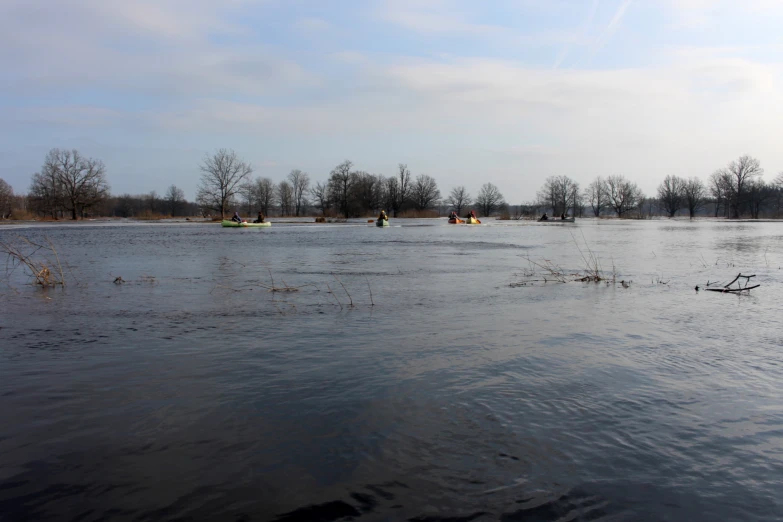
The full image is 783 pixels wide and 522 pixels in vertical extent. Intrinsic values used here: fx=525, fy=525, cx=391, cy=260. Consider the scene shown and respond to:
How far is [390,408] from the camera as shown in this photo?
5590mm

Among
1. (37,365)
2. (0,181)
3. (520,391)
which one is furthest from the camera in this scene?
(0,181)

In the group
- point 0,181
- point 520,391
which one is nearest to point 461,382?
point 520,391

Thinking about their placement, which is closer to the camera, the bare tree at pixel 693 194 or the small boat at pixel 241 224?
the small boat at pixel 241 224

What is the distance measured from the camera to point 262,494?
13.0 ft

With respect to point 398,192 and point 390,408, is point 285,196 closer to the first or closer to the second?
point 398,192

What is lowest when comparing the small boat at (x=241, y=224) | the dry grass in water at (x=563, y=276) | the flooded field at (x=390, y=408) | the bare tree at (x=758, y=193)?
the flooded field at (x=390, y=408)

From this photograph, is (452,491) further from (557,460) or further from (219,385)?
(219,385)

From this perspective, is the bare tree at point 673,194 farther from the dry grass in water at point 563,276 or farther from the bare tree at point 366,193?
the dry grass in water at point 563,276

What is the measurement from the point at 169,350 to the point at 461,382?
4.32 metres

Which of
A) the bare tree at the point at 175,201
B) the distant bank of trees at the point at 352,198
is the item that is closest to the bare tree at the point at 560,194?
the distant bank of trees at the point at 352,198

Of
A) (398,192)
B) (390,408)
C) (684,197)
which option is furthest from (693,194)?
(390,408)

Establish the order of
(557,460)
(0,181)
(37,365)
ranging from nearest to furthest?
(557,460)
(37,365)
(0,181)

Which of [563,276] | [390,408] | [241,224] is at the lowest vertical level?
[390,408]

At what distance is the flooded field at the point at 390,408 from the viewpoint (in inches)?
155
